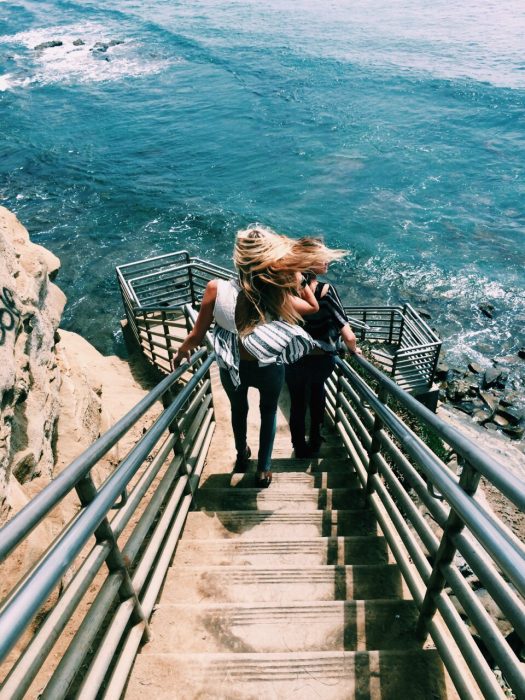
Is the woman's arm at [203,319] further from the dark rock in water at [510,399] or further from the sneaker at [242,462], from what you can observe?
the dark rock in water at [510,399]

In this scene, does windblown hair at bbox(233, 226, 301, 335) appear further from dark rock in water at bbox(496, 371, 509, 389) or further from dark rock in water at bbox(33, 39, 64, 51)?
dark rock in water at bbox(33, 39, 64, 51)

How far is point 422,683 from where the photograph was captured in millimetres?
2115

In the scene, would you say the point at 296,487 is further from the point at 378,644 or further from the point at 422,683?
the point at 422,683

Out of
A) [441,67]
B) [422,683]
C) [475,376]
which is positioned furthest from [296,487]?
[441,67]

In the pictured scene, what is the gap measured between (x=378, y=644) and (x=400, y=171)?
28622 mm

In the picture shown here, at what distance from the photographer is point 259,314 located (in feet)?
10.6

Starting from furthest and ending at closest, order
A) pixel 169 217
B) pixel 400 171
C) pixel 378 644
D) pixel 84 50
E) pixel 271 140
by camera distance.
Answer: pixel 84 50, pixel 271 140, pixel 400 171, pixel 169 217, pixel 378 644

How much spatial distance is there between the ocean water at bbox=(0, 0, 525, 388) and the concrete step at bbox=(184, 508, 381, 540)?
13.1 metres

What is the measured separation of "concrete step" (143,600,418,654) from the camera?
242cm

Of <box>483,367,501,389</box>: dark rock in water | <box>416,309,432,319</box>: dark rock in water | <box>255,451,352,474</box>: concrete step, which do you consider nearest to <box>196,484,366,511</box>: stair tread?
<box>255,451,352,474</box>: concrete step

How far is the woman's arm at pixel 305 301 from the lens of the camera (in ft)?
11.3

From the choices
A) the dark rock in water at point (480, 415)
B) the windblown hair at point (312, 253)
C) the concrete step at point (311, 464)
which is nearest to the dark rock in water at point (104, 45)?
the dark rock in water at point (480, 415)

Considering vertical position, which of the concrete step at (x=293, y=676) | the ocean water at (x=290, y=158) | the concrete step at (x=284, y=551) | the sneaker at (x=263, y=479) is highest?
the concrete step at (x=293, y=676)

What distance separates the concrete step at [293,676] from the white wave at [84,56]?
53.0m
